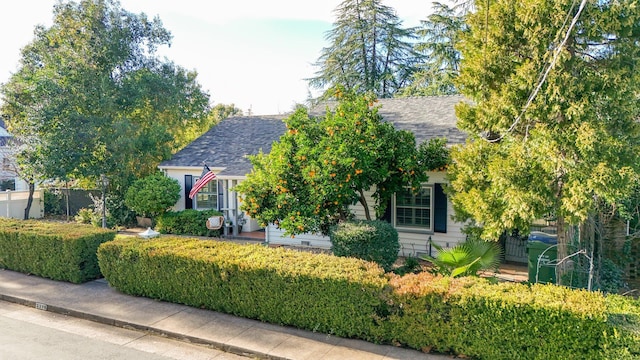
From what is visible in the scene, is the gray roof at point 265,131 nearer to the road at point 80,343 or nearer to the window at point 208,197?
the window at point 208,197

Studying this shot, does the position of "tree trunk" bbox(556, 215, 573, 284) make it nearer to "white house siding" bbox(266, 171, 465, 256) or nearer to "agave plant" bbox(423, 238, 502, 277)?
"agave plant" bbox(423, 238, 502, 277)

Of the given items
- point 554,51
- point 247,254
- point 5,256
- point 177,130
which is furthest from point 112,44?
point 554,51

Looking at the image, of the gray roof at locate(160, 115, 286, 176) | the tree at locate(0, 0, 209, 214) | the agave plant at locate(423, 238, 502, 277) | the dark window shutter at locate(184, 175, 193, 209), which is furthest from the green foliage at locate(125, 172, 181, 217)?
the agave plant at locate(423, 238, 502, 277)

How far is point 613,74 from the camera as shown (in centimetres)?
659

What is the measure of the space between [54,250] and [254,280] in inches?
234

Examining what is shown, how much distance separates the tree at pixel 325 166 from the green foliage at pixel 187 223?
6113 millimetres

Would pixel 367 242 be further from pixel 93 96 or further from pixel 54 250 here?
pixel 93 96

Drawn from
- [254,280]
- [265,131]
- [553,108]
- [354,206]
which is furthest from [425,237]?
[265,131]

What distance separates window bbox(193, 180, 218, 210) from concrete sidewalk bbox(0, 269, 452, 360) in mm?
7475

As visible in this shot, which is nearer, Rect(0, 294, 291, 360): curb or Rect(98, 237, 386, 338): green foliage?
Rect(0, 294, 291, 360): curb

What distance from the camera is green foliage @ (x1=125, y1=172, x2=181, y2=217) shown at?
54.3 feet

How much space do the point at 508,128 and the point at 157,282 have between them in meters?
7.51

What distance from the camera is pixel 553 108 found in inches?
272

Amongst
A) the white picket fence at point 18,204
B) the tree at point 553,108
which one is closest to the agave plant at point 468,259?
the tree at point 553,108
